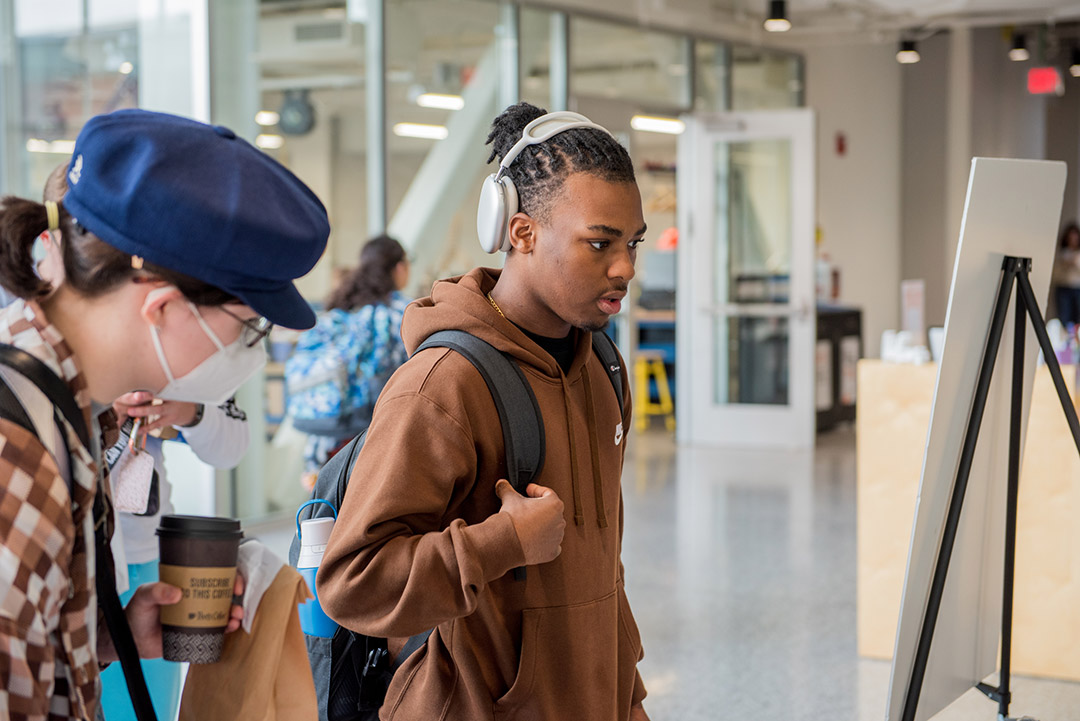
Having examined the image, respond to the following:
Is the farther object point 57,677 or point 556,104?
point 556,104

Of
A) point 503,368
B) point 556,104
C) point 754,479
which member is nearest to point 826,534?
point 754,479

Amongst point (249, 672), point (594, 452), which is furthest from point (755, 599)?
point (249, 672)

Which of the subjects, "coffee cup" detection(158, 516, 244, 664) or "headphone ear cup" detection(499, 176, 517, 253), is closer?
"coffee cup" detection(158, 516, 244, 664)

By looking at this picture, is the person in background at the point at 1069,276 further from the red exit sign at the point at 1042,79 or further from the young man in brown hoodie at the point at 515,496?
the young man in brown hoodie at the point at 515,496

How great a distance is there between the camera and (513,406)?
1427mm

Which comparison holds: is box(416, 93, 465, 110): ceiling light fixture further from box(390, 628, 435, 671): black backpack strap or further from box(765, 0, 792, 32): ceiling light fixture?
box(390, 628, 435, 671): black backpack strap

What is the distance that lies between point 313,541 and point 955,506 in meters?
1.40

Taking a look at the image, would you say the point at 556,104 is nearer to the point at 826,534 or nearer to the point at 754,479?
the point at 754,479

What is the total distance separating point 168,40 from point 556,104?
3.16m

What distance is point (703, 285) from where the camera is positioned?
8.50 metres

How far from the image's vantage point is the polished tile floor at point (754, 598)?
11.3ft

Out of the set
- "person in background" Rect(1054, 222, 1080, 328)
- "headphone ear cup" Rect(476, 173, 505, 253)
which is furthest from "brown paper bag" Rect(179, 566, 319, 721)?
"person in background" Rect(1054, 222, 1080, 328)

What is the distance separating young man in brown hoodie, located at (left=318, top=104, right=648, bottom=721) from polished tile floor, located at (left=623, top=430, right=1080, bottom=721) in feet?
6.59

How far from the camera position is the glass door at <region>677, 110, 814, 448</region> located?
8.20 metres
